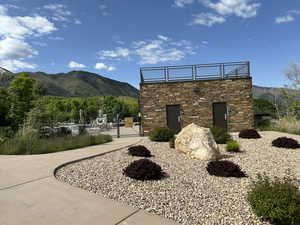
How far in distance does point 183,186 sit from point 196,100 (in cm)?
983

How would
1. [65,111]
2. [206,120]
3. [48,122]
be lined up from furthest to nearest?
1. [65,111]
2. [206,120]
3. [48,122]

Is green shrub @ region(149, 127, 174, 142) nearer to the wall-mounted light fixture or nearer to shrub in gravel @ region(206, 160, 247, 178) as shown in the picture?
the wall-mounted light fixture

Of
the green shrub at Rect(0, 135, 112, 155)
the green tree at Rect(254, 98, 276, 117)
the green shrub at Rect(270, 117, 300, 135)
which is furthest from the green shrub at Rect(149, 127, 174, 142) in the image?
the green tree at Rect(254, 98, 276, 117)

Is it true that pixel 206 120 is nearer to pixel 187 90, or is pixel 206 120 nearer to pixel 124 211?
pixel 187 90

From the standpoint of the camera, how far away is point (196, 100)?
44.5 feet

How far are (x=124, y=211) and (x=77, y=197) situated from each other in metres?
0.94

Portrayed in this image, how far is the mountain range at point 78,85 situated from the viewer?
91900 mm

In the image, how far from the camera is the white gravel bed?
126 inches

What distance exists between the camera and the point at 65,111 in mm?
30969

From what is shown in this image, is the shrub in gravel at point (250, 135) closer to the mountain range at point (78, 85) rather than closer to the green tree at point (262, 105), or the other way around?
the green tree at point (262, 105)

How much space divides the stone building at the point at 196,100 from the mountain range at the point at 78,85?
7627 cm

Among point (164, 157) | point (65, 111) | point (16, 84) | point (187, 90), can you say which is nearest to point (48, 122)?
point (16, 84)

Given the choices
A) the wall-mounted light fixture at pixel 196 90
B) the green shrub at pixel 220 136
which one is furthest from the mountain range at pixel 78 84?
the green shrub at pixel 220 136

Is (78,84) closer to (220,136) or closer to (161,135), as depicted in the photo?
(161,135)
